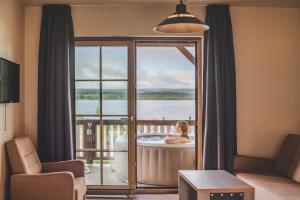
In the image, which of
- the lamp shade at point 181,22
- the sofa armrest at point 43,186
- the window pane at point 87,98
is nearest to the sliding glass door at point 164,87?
the window pane at point 87,98

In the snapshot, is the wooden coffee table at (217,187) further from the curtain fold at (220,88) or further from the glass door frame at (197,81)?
the glass door frame at (197,81)

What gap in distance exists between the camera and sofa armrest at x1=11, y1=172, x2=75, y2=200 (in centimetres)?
346

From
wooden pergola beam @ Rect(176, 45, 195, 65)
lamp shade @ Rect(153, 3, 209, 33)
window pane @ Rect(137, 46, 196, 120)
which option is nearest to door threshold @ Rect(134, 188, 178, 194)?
lamp shade @ Rect(153, 3, 209, 33)

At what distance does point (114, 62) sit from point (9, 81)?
4.50ft

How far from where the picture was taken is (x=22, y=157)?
369cm

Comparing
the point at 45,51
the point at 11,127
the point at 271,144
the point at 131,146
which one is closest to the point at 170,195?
the point at 131,146

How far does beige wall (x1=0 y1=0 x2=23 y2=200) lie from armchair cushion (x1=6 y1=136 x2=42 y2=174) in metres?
0.10

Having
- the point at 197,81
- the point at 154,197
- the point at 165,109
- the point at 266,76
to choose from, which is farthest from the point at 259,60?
the point at 165,109

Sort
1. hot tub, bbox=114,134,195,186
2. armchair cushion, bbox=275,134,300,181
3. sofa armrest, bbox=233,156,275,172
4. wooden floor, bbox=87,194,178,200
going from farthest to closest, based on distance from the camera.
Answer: hot tub, bbox=114,134,195,186
wooden floor, bbox=87,194,178,200
sofa armrest, bbox=233,156,275,172
armchair cushion, bbox=275,134,300,181

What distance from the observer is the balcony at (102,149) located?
4605mm

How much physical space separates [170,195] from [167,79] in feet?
11.4

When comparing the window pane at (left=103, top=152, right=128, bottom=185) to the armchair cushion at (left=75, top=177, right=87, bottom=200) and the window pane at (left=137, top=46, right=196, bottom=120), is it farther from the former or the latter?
the window pane at (left=137, top=46, right=196, bottom=120)

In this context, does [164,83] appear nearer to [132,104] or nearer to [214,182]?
[132,104]

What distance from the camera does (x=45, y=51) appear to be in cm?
434
